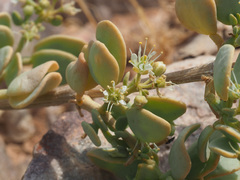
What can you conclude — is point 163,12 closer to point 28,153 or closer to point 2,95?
point 28,153

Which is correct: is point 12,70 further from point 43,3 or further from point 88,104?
point 88,104

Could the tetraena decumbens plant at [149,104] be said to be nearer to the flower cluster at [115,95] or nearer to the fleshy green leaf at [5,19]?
the flower cluster at [115,95]

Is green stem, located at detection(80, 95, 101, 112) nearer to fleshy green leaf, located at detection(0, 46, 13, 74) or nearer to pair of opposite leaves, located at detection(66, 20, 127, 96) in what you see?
pair of opposite leaves, located at detection(66, 20, 127, 96)

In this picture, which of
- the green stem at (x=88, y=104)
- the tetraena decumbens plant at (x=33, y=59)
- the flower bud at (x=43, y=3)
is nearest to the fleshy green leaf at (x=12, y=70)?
the tetraena decumbens plant at (x=33, y=59)

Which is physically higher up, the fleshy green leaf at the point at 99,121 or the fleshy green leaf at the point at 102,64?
the fleshy green leaf at the point at 102,64

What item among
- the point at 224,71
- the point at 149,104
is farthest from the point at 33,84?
the point at 224,71

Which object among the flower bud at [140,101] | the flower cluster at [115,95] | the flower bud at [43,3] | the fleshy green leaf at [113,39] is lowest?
the flower cluster at [115,95]

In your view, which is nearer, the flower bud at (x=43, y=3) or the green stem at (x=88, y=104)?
the green stem at (x=88, y=104)

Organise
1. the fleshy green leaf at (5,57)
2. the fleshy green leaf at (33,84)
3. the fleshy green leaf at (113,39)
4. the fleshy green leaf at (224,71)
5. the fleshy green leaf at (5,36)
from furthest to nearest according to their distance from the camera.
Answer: the fleshy green leaf at (5,36)
the fleshy green leaf at (5,57)
the fleshy green leaf at (33,84)
the fleshy green leaf at (113,39)
the fleshy green leaf at (224,71)

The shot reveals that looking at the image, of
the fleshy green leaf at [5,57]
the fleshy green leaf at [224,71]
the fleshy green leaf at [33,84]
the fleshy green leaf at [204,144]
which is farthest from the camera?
the fleshy green leaf at [5,57]

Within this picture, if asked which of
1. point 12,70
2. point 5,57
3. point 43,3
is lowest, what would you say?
point 12,70

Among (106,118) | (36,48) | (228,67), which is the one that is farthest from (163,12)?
(228,67)
